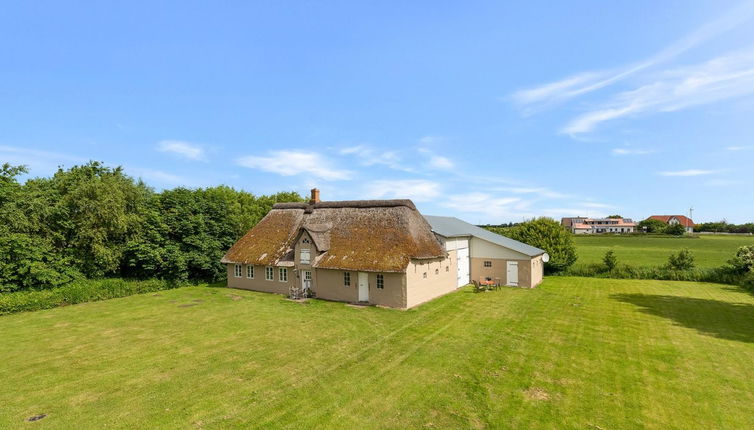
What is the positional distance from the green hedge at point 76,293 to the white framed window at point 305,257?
14057 mm

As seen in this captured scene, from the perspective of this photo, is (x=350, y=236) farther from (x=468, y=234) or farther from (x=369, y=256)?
(x=468, y=234)

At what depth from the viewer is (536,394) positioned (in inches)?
393

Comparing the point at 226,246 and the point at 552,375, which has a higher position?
the point at 226,246

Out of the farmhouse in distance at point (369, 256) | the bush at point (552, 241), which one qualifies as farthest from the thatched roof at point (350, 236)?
the bush at point (552, 241)

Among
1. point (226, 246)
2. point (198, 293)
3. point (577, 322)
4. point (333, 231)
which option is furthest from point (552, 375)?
point (226, 246)

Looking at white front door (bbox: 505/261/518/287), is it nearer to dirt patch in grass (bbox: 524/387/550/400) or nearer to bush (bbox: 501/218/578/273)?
bush (bbox: 501/218/578/273)

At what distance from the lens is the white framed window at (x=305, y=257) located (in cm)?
2409

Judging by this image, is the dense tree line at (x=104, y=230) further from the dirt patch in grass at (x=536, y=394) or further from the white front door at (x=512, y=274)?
the dirt patch in grass at (x=536, y=394)

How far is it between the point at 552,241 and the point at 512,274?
10.4m

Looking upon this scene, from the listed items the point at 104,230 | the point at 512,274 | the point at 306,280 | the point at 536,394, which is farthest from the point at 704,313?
the point at 104,230

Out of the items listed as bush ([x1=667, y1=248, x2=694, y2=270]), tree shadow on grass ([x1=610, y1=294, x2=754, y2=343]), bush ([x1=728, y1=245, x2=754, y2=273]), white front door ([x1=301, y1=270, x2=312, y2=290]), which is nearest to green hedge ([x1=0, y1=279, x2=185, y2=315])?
white front door ([x1=301, y1=270, x2=312, y2=290])

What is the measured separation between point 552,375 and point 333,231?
689 inches

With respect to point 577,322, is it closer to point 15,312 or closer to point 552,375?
point 552,375

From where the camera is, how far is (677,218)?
112500 millimetres
